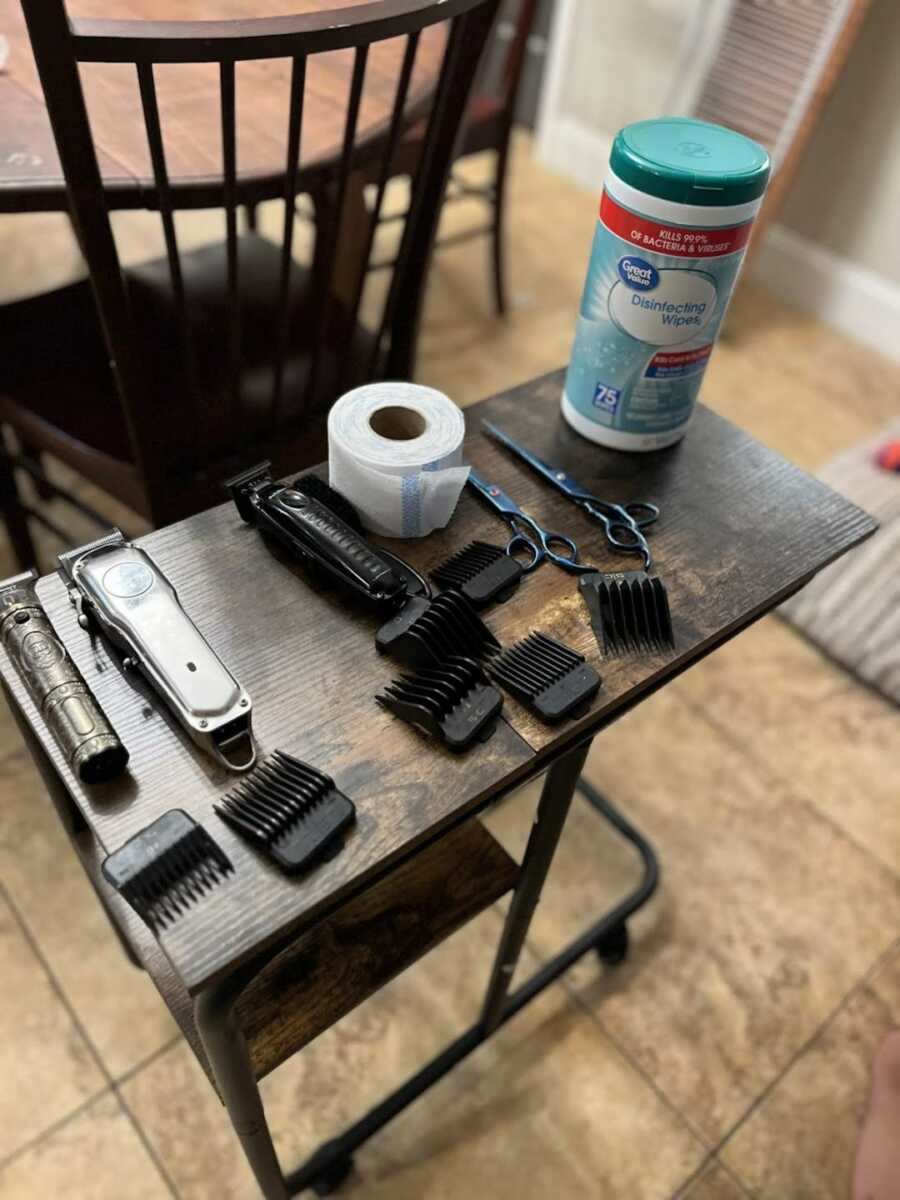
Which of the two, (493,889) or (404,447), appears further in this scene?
(493,889)

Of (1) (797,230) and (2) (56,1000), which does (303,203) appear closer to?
(1) (797,230)

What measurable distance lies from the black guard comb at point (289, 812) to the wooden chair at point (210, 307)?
0.51m

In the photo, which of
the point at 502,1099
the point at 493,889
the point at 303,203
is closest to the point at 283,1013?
the point at 493,889

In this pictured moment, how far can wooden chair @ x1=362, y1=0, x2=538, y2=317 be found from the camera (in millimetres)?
1608

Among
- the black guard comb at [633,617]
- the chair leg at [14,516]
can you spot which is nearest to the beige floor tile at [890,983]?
the black guard comb at [633,617]

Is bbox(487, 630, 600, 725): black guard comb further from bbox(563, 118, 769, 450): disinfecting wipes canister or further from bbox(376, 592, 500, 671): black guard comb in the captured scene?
bbox(563, 118, 769, 450): disinfecting wipes canister

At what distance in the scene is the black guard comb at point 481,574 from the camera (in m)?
0.71

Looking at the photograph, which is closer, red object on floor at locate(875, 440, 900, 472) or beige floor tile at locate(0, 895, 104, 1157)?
beige floor tile at locate(0, 895, 104, 1157)

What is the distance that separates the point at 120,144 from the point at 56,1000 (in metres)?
1.01

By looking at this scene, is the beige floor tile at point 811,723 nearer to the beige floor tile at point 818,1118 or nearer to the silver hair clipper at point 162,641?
the beige floor tile at point 818,1118

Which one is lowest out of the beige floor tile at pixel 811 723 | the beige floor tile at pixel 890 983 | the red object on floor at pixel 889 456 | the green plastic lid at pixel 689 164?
the beige floor tile at pixel 811 723

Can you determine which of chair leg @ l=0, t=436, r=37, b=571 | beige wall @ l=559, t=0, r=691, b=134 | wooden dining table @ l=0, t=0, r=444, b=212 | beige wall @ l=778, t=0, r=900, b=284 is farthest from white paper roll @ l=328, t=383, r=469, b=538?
beige wall @ l=559, t=0, r=691, b=134

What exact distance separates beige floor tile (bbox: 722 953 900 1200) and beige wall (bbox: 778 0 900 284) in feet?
5.88

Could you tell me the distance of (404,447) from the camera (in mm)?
706
